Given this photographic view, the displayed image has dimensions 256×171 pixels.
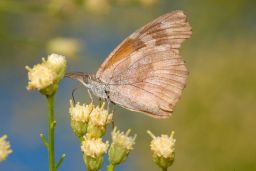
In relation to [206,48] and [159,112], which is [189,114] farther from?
[159,112]

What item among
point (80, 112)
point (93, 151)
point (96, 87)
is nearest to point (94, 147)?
point (93, 151)

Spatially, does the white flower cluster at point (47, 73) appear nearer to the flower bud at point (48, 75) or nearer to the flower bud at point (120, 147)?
the flower bud at point (48, 75)

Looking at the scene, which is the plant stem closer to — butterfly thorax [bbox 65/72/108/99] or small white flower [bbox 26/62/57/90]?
small white flower [bbox 26/62/57/90]

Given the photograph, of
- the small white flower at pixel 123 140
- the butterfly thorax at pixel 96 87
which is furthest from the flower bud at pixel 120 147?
the butterfly thorax at pixel 96 87

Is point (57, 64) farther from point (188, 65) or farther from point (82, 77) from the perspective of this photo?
point (188, 65)

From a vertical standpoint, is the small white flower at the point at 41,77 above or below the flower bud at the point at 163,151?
above

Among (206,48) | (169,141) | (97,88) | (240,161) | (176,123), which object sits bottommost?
(169,141)

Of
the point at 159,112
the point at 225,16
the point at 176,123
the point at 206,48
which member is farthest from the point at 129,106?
the point at 225,16
